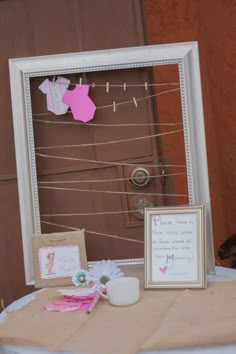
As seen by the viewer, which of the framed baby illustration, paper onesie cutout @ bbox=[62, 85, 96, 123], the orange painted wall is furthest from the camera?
the orange painted wall

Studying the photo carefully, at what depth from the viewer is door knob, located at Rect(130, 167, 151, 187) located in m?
1.79

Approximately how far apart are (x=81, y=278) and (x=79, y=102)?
0.63 metres

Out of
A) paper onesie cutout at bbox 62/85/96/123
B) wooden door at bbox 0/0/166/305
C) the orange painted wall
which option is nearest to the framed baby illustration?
wooden door at bbox 0/0/166/305

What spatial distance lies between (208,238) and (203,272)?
0.16 metres

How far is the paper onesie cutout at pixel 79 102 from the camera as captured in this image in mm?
1740

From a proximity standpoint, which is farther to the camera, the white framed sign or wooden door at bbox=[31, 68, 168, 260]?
wooden door at bbox=[31, 68, 168, 260]

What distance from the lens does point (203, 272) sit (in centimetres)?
147

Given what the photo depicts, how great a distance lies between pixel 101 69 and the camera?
1.70 meters

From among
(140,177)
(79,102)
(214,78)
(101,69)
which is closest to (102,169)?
(140,177)

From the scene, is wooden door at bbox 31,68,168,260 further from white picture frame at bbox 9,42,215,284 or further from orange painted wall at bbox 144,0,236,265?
orange painted wall at bbox 144,0,236,265

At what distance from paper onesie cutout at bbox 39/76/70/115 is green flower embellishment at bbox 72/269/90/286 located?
0.60 metres

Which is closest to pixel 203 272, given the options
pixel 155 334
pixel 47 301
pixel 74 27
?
pixel 155 334

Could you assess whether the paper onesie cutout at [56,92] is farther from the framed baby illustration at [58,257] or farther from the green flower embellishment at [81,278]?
the green flower embellishment at [81,278]

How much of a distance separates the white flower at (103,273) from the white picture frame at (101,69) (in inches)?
5.8
